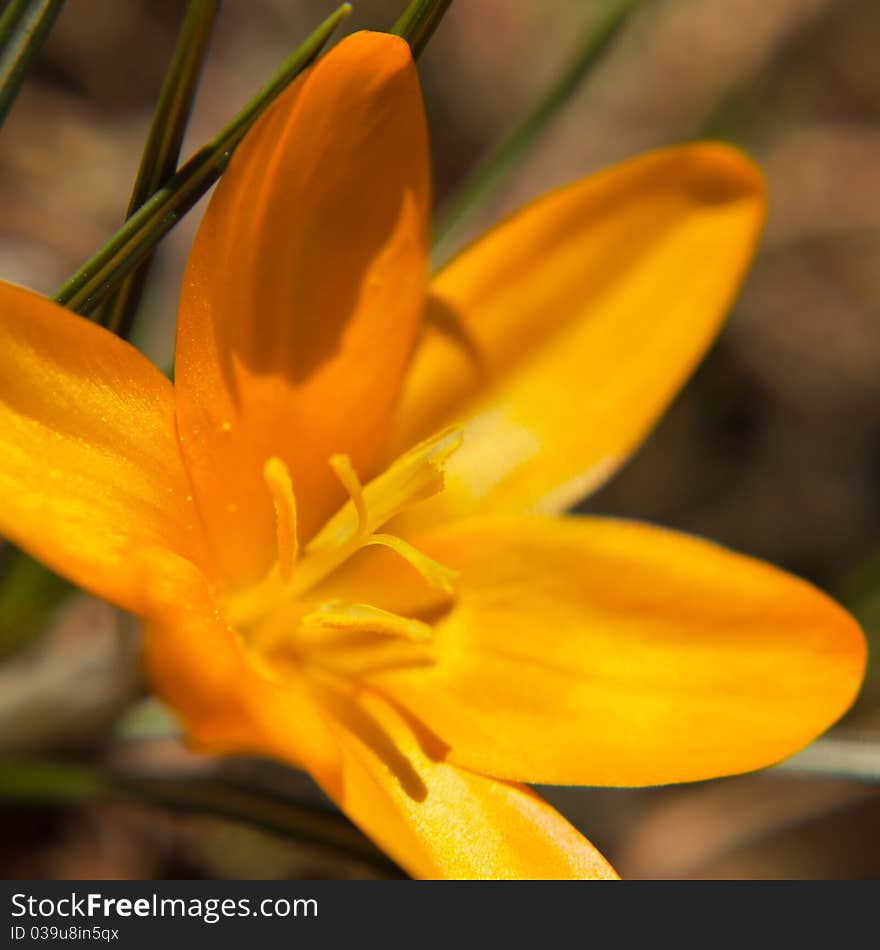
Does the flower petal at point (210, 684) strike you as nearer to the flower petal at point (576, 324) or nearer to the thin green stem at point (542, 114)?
the flower petal at point (576, 324)

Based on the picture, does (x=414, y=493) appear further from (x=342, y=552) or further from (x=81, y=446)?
(x=81, y=446)

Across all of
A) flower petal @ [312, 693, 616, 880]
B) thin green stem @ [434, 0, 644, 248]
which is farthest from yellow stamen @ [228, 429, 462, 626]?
thin green stem @ [434, 0, 644, 248]

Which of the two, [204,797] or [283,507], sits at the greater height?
[283,507]

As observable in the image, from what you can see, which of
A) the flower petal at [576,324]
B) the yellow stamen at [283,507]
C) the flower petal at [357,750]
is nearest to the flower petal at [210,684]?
the flower petal at [357,750]

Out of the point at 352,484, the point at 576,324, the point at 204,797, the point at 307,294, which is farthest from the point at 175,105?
the point at 204,797

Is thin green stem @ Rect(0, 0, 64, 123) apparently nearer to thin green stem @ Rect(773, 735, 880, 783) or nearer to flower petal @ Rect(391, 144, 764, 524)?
flower petal @ Rect(391, 144, 764, 524)
